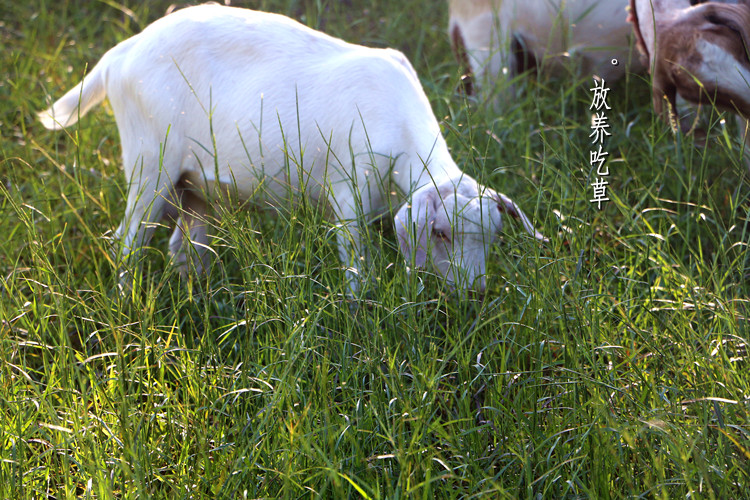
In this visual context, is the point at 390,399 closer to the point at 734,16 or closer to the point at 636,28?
the point at 734,16

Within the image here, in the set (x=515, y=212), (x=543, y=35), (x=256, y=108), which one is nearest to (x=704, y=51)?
(x=515, y=212)

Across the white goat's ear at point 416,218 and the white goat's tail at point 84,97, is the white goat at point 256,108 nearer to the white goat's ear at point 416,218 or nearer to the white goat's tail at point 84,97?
the white goat's tail at point 84,97

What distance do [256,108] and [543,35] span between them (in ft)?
6.49

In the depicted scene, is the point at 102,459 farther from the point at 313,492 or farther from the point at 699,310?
the point at 699,310

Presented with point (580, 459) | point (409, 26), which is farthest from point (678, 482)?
point (409, 26)

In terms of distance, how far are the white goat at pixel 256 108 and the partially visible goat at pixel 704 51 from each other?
0.84m

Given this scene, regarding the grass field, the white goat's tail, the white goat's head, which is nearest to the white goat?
the white goat's tail

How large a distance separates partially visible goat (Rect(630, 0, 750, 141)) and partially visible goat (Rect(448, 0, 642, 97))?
48.7 inches

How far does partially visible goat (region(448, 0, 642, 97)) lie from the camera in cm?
409

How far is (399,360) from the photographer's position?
210 centimetres

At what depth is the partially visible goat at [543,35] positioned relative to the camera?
409 centimetres

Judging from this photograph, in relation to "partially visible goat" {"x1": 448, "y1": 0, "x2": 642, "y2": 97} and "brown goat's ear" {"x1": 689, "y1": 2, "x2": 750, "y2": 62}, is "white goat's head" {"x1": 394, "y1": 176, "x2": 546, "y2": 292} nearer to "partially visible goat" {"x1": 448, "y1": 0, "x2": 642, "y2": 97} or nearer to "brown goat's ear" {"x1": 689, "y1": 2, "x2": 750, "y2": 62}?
"brown goat's ear" {"x1": 689, "y1": 2, "x2": 750, "y2": 62}

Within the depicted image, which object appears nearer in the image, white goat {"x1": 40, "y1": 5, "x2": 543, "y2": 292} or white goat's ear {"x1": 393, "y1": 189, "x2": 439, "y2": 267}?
white goat's ear {"x1": 393, "y1": 189, "x2": 439, "y2": 267}

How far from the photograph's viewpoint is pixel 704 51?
2645 mm
